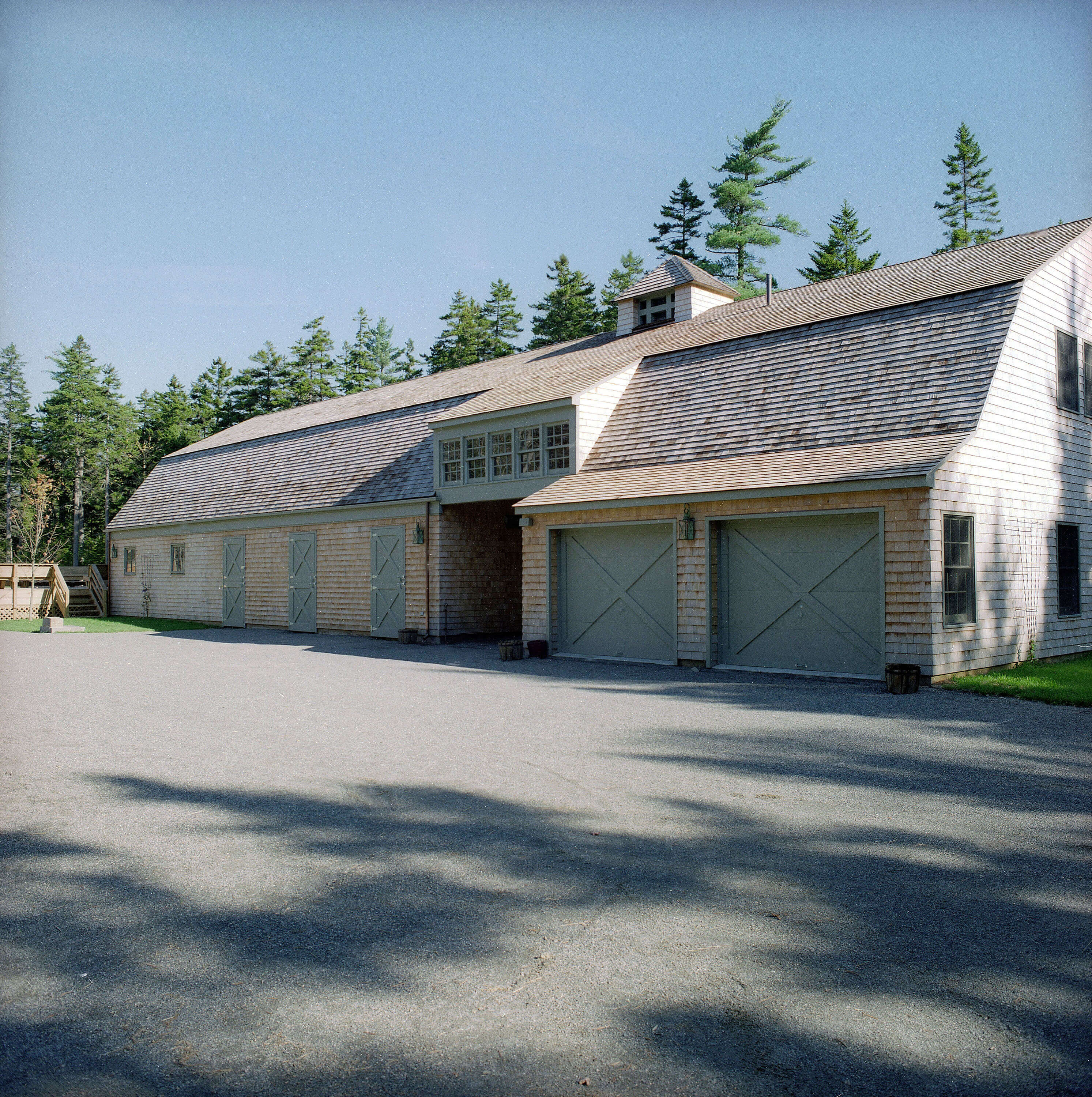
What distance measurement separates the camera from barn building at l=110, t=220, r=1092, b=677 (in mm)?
12289

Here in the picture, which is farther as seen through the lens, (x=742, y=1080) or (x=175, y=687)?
(x=175, y=687)

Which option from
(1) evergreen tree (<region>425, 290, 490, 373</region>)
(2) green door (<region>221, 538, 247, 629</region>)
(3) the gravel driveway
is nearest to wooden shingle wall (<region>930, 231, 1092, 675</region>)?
(3) the gravel driveway

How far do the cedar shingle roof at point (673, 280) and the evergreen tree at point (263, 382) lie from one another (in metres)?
38.7

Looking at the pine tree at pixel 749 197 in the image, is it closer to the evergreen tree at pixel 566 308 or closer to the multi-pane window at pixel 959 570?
the evergreen tree at pixel 566 308

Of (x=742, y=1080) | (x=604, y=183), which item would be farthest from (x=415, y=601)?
(x=742, y=1080)

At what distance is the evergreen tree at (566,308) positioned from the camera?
49.8 metres

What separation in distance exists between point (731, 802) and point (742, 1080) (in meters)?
3.37

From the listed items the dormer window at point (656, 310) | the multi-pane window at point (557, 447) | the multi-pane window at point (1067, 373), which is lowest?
the multi-pane window at point (557, 447)

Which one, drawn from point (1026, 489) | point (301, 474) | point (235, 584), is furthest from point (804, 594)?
A: point (235, 584)

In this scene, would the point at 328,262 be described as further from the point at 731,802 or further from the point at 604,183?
the point at 731,802

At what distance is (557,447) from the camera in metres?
17.5

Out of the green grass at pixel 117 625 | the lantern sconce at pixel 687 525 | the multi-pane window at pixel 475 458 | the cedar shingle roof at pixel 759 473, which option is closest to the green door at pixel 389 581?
the multi-pane window at pixel 475 458

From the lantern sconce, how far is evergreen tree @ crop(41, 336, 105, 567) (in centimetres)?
5449

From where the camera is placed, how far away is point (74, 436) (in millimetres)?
59469
